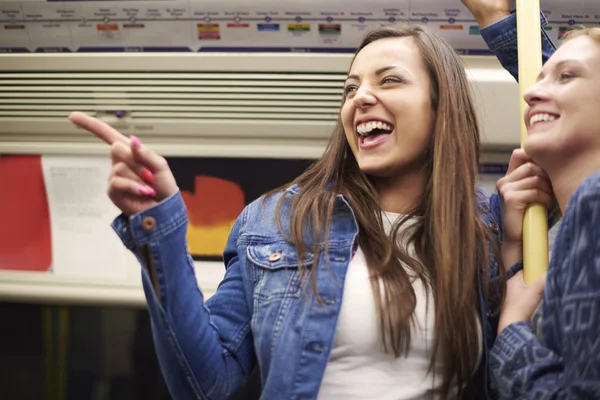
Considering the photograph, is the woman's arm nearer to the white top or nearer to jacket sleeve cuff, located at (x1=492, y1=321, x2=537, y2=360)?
the white top

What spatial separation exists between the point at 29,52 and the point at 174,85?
Result: 475mm

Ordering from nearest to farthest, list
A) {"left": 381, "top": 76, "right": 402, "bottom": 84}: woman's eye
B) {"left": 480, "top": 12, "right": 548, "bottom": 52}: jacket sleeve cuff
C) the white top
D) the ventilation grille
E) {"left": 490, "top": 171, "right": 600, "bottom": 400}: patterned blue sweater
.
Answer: {"left": 490, "top": 171, "right": 600, "bottom": 400}: patterned blue sweater, the white top, {"left": 381, "top": 76, "right": 402, "bottom": 84}: woman's eye, {"left": 480, "top": 12, "right": 548, "bottom": 52}: jacket sleeve cuff, the ventilation grille

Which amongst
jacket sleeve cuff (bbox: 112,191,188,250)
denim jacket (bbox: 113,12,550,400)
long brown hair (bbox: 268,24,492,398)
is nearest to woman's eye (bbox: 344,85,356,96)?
long brown hair (bbox: 268,24,492,398)

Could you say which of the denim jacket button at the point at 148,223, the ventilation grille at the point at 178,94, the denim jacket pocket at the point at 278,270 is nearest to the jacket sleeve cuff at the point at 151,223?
the denim jacket button at the point at 148,223

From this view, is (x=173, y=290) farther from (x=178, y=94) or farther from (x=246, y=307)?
(x=178, y=94)

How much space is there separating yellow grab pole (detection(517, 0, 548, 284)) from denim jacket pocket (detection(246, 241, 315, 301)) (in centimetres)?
42

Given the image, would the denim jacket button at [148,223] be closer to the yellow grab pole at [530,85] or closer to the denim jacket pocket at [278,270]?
the denim jacket pocket at [278,270]

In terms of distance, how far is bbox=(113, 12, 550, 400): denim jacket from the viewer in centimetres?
104

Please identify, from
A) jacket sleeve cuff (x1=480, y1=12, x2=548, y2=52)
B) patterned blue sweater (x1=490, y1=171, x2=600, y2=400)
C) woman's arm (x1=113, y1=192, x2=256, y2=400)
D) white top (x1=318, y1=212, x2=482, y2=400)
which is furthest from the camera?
jacket sleeve cuff (x1=480, y1=12, x2=548, y2=52)

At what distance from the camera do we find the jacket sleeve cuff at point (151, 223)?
3.26ft

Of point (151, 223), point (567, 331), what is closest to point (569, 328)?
point (567, 331)

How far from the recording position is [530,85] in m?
1.31

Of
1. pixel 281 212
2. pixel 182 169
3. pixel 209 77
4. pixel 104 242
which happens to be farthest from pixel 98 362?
pixel 281 212

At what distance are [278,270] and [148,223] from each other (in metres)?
0.31
